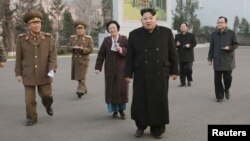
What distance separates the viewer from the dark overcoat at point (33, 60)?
25.7 feet

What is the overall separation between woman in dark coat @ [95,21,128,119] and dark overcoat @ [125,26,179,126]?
1395 mm

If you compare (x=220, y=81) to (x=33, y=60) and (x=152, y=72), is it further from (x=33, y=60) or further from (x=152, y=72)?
(x=33, y=60)

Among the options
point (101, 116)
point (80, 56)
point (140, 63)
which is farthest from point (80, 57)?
point (140, 63)

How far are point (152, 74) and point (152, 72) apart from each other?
3 centimetres

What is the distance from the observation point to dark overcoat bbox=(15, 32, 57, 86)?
7844 mm

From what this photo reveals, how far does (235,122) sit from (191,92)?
404cm

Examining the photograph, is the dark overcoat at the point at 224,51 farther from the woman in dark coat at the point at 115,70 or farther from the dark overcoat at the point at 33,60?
the dark overcoat at the point at 33,60

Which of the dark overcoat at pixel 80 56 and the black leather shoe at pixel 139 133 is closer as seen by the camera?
the black leather shoe at pixel 139 133

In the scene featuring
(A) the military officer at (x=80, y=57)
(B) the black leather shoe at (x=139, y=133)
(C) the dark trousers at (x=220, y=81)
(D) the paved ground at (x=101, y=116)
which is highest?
(A) the military officer at (x=80, y=57)

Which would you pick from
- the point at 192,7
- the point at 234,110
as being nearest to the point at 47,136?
the point at 234,110

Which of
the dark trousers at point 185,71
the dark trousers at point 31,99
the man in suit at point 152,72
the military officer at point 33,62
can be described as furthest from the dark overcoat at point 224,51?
the dark trousers at point 31,99

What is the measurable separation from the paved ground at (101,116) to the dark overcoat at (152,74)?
0.37 metres

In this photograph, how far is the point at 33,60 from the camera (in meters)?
7.85

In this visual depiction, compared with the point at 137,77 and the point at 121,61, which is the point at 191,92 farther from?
the point at 137,77
